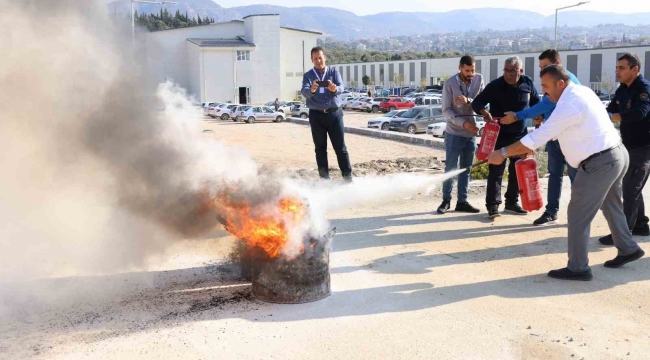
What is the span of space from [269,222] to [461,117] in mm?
3920

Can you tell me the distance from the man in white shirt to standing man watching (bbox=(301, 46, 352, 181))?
3.31 meters

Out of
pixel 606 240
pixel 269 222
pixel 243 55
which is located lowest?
pixel 606 240

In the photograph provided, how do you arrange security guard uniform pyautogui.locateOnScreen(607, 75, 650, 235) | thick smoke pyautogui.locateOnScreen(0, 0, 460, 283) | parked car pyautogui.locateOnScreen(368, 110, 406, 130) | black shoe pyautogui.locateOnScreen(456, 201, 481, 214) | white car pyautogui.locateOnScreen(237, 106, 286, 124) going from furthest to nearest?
white car pyautogui.locateOnScreen(237, 106, 286, 124), parked car pyautogui.locateOnScreen(368, 110, 406, 130), black shoe pyautogui.locateOnScreen(456, 201, 481, 214), security guard uniform pyautogui.locateOnScreen(607, 75, 650, 235), thick smoke pyautogui.locateOnScreen(0, 0, 460, 283)

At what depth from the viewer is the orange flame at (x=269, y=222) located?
4984mm

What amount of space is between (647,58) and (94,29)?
74.0 m

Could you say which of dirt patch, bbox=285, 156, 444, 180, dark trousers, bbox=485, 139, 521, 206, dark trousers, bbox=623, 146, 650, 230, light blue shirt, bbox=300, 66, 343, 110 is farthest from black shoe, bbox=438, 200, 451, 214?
dirt patch, bbox=285, 156, 444, 180

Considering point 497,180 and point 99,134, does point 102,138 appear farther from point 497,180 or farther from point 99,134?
point 497,180

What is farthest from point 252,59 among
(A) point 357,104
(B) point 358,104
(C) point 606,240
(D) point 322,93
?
(C) point 606,240

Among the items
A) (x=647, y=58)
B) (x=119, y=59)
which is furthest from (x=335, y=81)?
(x=647, y=58)

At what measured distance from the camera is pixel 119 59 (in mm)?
6254

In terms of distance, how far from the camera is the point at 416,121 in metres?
33.1

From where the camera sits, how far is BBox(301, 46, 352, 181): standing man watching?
8.27 meters

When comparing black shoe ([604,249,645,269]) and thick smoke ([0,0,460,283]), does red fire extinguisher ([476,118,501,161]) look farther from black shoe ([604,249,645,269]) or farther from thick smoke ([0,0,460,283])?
thick smoke ([0,0,460,283])

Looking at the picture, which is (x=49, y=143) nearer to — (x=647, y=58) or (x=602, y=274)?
(x=602, y=274)
